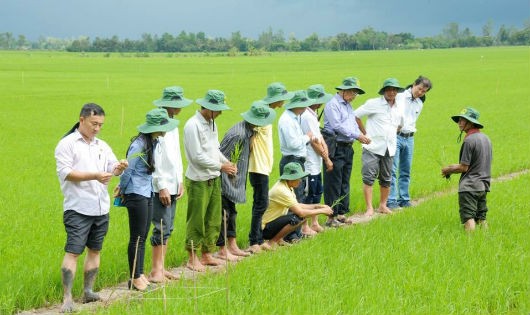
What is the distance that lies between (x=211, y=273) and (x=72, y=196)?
164 centimetres

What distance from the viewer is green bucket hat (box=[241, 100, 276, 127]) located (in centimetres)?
794

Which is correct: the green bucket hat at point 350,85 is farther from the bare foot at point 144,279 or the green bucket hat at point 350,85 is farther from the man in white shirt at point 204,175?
the bare foot at point 144,279

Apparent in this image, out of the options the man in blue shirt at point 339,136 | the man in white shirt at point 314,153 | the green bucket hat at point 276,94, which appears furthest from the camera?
the man in blue shirt at point 339,136

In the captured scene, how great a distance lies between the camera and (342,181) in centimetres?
1002

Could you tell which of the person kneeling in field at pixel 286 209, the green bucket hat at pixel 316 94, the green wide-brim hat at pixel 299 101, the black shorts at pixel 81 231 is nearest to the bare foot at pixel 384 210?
the green bucket hat at pixel 316 94

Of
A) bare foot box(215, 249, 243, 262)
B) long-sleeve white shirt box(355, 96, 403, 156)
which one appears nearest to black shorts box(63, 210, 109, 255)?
bare foot box(215, 249, 243, 262)

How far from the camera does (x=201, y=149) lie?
297 inches

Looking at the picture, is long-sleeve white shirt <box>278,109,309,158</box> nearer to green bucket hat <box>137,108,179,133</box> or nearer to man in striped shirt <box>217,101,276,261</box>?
man in striped shirt <box>217,101,276,261</box>

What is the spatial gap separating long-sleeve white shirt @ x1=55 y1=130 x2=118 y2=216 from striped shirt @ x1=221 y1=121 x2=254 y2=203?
2035 mm

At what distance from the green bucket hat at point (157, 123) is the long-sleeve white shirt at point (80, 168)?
1.95 feet

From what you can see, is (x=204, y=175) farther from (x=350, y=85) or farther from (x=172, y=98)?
(x=350, y=85)

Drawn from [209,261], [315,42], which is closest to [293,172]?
[209,261]

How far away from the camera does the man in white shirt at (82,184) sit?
5988mm

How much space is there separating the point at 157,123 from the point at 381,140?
4544 mm
